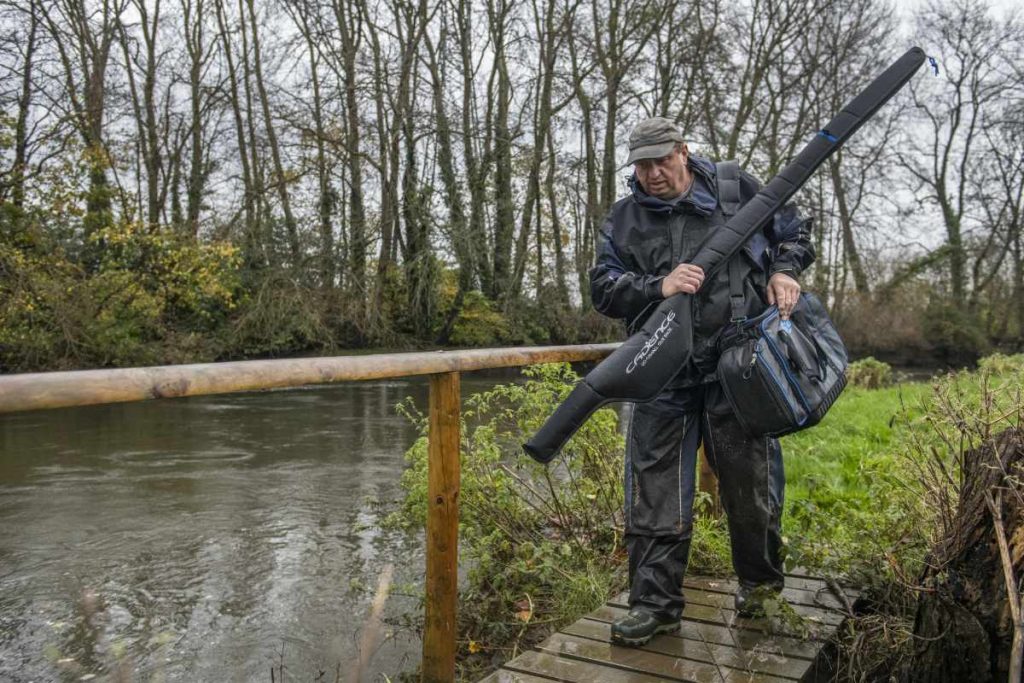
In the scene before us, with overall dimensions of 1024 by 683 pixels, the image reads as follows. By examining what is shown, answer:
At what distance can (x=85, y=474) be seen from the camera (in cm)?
798

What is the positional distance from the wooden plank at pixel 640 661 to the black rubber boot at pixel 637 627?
0.03 metres

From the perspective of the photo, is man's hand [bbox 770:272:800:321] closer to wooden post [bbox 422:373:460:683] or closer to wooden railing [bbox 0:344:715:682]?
wooden railing [bbox 0:344:715:682]

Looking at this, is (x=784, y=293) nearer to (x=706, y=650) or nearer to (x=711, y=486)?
(x=706, y=650)

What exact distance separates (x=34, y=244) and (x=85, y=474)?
27.0ft

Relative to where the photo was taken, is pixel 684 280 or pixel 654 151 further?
pixel 654 151

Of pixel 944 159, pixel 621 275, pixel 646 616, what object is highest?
pixel 944 159

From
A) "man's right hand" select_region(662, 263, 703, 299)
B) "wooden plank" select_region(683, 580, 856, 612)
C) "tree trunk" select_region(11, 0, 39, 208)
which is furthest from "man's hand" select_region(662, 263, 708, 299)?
"tree trunk" select_region(11, 0, 39, 208)

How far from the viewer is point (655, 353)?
256cm

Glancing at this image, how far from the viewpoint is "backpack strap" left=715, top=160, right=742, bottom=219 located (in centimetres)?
277

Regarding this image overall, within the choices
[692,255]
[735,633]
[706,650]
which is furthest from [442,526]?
[692,255]

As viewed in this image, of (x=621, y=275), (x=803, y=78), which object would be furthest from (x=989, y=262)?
(x=621, y=275)

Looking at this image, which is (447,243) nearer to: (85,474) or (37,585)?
(85,474)

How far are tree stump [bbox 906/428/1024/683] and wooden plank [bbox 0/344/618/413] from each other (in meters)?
1.46

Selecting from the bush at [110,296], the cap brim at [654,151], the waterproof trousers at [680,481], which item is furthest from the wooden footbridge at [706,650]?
the bush at [110,296]
